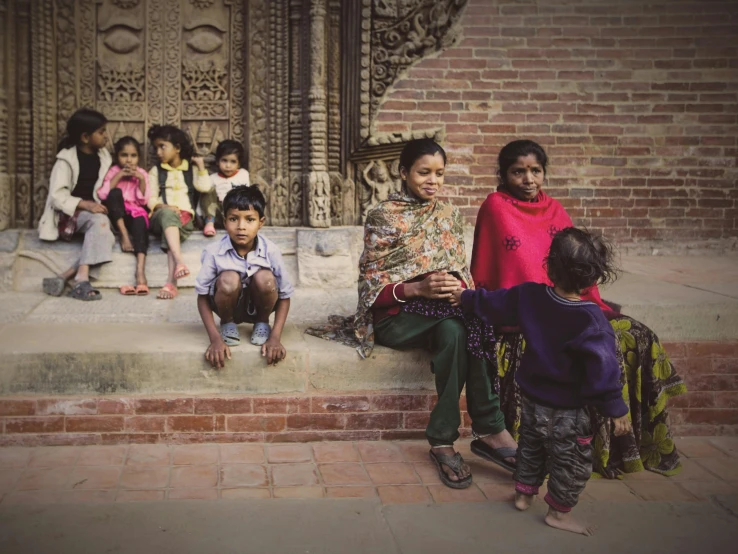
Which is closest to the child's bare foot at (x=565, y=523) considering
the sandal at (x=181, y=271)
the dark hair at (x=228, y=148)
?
the sandal at (x=181, y=271)

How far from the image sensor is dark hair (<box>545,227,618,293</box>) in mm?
2922

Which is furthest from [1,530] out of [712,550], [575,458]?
[712,550]

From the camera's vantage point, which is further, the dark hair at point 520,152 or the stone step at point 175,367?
the dark hair at point 520,152

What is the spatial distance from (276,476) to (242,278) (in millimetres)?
1034

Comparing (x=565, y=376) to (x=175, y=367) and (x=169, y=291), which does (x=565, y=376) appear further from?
(x=169, y=291)

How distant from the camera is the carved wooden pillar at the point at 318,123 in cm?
620

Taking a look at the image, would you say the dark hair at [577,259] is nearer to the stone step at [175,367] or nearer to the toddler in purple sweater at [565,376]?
the toddler in purple sweater at [565,376]

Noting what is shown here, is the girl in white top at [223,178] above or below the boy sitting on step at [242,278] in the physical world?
above

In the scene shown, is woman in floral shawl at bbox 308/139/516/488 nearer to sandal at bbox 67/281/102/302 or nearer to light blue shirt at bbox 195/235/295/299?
light blue shirt at bbox 195/235/295/299

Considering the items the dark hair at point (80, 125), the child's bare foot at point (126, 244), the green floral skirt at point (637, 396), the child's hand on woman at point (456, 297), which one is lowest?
the green floral skirt at point (637, 396)

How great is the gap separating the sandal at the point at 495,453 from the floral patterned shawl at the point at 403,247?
26.5 inches

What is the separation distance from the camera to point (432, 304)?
3.67 m

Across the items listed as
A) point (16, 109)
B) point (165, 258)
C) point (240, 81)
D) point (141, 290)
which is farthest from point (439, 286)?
point (16, 109)

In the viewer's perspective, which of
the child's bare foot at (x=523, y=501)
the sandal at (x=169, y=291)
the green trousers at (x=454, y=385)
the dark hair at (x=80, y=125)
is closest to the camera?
the child's bare foot at (x=523, y=501)
